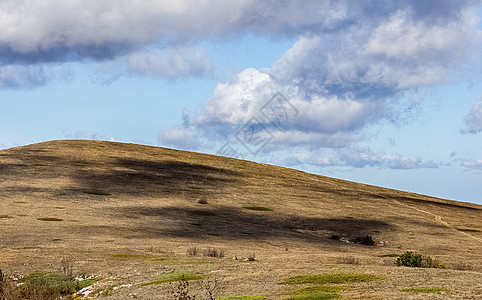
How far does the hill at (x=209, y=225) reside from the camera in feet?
74.6

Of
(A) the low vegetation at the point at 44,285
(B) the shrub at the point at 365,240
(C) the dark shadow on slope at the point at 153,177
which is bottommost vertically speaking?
(A) the low vegetation at the point at 44,285

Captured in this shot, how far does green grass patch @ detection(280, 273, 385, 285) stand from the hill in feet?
2.16

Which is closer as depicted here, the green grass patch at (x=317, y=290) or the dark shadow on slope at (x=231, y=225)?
the green grass patch at (x=317, y=290)

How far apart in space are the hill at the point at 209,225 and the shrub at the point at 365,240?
149 centimetres

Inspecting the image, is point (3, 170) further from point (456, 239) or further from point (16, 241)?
point (456, 239)

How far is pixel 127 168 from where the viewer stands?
96.5 metres

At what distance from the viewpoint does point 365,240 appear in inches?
2099

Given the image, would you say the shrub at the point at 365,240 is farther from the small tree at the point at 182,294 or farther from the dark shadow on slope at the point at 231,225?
the small tree at the point at 182,294

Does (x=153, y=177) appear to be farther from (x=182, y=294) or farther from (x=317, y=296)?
(x=317, y=296)

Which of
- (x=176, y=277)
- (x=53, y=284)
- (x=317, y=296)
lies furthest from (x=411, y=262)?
(x=53, y=284)

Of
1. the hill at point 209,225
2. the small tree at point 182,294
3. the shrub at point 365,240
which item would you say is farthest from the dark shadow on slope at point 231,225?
the small tree at point 182,294

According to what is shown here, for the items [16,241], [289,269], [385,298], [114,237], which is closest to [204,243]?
[114,237]

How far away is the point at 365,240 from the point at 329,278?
34.2 meters

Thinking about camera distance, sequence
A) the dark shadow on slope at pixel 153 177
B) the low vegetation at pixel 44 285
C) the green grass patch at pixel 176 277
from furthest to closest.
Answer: the dark shadow on slope at pixel 153 177, the green grass patch at pixel 176 277, the low vegetation at pixel 44 285
